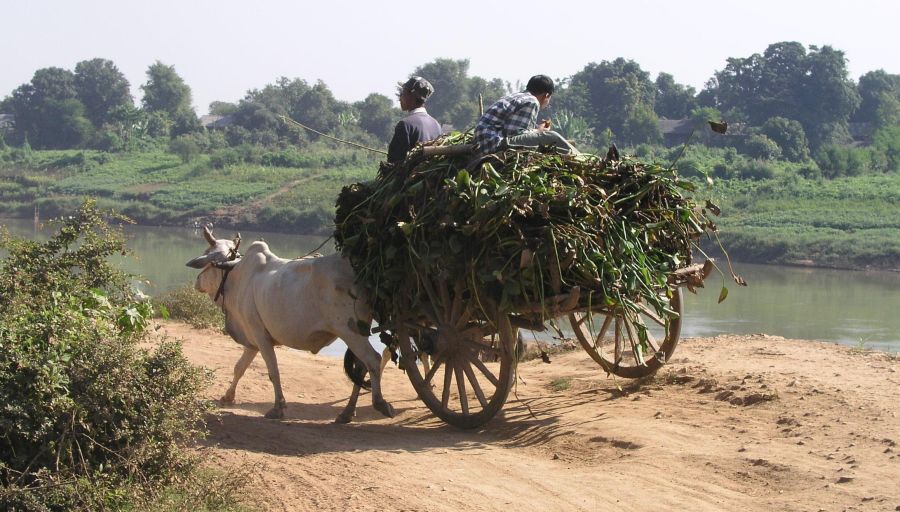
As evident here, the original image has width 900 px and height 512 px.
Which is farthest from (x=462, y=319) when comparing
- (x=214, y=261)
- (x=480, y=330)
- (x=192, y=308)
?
(x=192, y=308)

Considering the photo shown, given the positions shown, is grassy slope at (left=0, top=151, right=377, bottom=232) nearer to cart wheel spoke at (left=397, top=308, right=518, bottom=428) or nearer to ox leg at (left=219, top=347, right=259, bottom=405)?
ox leg at (left=219, top=347, right=259, bottom=405)

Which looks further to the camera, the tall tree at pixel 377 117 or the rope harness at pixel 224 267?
the tall tree at pixel 377 117

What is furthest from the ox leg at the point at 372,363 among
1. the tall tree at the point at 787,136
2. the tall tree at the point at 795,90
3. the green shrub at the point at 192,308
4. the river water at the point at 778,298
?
the tall tree at the point at 795,90

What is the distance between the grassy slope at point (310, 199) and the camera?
2869 cm


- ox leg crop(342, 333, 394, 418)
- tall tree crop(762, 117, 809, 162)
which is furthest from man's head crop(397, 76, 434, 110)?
tall tree crop(762, 117, 809, 162)

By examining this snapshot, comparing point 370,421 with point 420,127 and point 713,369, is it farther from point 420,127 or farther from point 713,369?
point 713,369

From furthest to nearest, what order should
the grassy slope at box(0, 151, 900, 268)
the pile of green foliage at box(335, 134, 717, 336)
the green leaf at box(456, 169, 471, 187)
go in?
the grassy slope at box(0, 151, 900, 268)
the green leaf at box(456, 169, 471, 187)
the pile of green foliage at box(335, 134, 717, 336)

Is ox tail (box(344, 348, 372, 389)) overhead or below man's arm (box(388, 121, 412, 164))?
below

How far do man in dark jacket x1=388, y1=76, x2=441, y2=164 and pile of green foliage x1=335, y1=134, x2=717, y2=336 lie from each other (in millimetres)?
247

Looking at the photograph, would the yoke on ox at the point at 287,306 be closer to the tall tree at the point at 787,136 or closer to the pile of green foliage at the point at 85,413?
the pile of green foliage at the point at 85,413

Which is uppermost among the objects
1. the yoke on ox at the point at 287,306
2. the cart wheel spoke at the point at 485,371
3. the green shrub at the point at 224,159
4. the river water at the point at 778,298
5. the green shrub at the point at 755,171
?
the green shrub at the point at 224,159

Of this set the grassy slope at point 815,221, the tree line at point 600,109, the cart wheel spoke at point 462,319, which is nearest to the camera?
the cart wheel spoke at point 462,319

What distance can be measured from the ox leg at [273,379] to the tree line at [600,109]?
35358 millimetres

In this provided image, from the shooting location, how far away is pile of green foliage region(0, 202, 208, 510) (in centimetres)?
452
